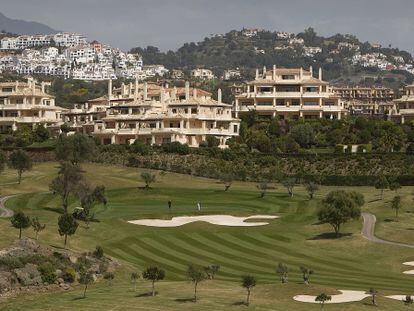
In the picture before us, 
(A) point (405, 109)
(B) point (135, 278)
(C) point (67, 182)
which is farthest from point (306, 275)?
(A) point (405, 109)

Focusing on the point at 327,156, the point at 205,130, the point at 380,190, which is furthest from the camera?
the point at 205,130

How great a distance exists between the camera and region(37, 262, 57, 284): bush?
66062mm

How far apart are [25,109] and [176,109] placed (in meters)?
32.3

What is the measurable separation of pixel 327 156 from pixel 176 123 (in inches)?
1116

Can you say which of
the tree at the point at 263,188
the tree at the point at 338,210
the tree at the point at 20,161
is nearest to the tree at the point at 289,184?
the tree at the point at 263,188

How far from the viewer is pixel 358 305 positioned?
56.7 m

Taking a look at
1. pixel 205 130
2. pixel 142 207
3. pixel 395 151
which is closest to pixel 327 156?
pixel 395 151

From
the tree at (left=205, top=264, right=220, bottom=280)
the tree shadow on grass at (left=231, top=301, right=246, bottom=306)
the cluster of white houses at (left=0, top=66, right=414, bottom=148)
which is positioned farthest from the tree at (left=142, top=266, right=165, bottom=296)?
the cluster of white houses at (left=0, top=66, right=414, bottom=148)

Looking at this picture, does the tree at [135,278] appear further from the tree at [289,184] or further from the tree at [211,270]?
the tree at [289,184]

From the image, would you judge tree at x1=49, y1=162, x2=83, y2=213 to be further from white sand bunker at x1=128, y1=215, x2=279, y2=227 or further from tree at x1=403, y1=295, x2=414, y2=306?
tree at x1=403, y1=295, x2=414, y2=306

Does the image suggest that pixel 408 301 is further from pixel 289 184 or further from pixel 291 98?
pixel 291 98

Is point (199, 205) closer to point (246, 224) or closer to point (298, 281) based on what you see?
point (246, 224)

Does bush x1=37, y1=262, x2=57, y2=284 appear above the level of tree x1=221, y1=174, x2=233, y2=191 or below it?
below

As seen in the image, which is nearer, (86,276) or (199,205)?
(86,276)
